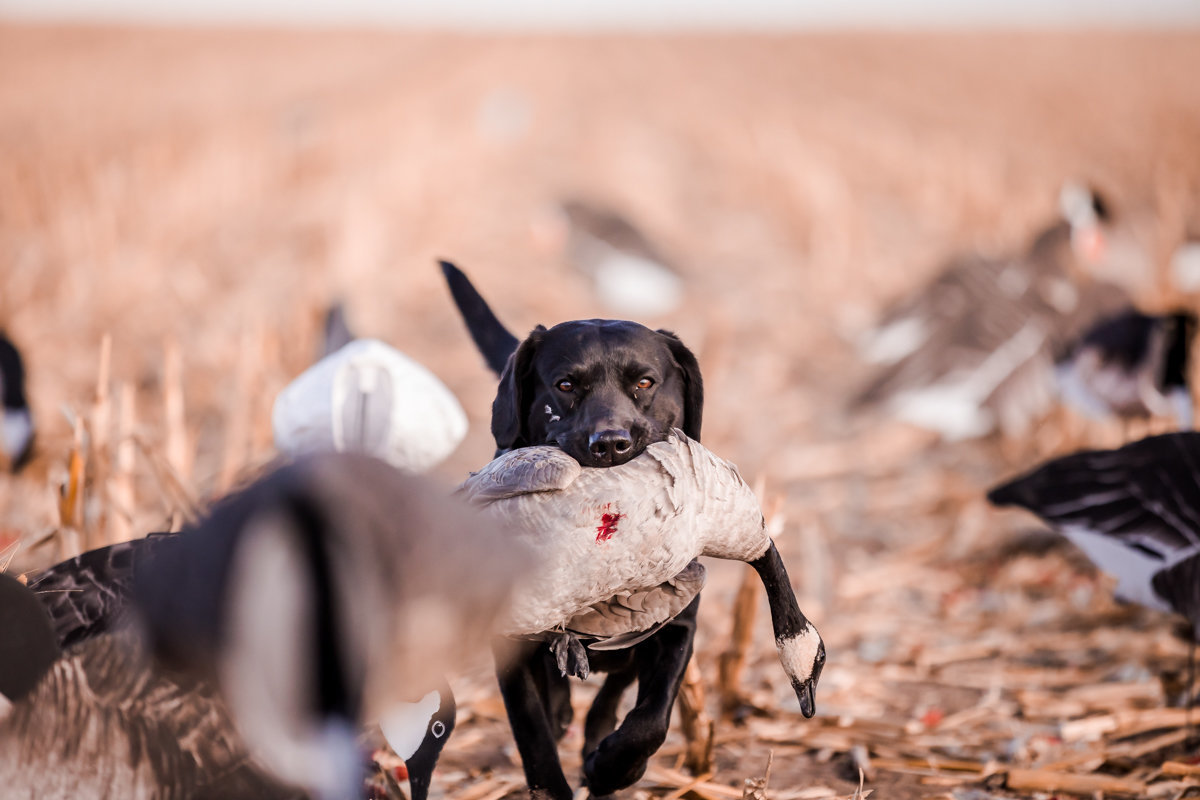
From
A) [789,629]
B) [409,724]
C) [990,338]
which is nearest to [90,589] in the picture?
[409,724]

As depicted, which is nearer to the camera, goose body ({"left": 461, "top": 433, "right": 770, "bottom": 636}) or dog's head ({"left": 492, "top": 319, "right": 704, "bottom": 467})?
goose body ({"left": 461, "top": 433, "right": 770, "bottom": 636})

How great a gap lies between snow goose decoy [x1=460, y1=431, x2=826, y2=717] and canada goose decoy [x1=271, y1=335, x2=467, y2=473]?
132cm

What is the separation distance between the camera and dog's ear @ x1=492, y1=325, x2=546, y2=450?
2340 millimetres

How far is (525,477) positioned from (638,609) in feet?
1.40

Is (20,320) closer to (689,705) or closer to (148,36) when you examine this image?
(689,705)

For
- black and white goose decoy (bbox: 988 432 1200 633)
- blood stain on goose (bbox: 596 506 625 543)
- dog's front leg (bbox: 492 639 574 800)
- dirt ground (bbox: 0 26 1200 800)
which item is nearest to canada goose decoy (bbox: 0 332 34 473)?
dirt ground (bbox: 0 26 1200 800)

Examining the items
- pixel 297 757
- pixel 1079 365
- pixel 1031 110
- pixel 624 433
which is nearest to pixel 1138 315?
pixel 1079 365

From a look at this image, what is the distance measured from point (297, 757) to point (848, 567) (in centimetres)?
430

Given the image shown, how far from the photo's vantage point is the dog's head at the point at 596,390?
6.88ft

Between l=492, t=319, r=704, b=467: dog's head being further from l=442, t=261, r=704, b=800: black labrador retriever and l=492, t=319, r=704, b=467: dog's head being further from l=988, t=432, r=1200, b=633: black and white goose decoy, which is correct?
l=988, t=432, r=1200, b=633: black and white goose decoy

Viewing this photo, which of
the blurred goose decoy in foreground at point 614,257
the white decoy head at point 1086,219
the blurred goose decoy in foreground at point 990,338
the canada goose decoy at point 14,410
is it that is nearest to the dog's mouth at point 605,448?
the canada goose decoy at point 14,410

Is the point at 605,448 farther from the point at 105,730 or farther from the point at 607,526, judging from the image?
the point at 105,730

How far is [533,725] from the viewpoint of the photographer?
2336 millimetres

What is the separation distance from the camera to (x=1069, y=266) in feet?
24.6
